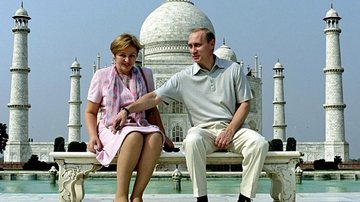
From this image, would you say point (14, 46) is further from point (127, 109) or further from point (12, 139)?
point (127, 109)

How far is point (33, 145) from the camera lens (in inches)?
1101

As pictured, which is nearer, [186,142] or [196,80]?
[186,142]

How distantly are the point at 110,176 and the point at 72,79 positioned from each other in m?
17.2

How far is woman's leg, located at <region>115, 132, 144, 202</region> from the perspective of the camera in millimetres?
2939

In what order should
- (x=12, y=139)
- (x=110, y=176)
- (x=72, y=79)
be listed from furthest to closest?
(x=72, y=79) → (x=12, y=139) → (x=110, y=176)

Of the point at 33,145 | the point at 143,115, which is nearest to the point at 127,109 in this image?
the point at 143,115

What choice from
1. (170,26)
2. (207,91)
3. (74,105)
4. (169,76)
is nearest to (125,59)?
(207,91)

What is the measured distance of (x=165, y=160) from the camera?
3348mm

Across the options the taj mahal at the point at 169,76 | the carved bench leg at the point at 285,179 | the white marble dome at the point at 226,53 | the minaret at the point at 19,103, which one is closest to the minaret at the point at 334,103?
the taj mahal at the point at 169,76

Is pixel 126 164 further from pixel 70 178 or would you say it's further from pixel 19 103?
pixel 19 103

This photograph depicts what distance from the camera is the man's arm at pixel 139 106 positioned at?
3105 millimetres

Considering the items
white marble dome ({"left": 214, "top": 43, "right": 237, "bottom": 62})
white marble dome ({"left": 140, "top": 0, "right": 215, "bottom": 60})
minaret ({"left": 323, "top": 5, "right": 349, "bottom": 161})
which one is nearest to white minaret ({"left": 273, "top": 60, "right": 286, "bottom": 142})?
white marble dome ({"left": 214, "top": 43, "right": 237, "bottom": 62})

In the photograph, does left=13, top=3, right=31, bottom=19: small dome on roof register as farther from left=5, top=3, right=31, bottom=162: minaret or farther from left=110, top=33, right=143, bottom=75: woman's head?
left=110, top=33, right=143, bottom=75: woman's head

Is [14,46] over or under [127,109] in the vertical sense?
over
